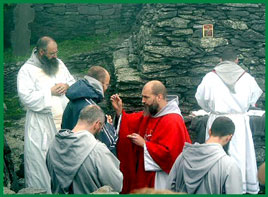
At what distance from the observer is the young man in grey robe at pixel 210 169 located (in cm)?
524

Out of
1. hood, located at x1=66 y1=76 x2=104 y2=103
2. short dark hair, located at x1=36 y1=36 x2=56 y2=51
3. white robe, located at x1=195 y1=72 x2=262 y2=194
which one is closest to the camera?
hood, located at x1=66 y1=76 x2=104 y2=103

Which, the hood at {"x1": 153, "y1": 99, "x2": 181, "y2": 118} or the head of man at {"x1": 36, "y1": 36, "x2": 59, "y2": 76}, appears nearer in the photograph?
the hood at {"x1": 153, "y1": 99, "x2": 181, "y2": 118}

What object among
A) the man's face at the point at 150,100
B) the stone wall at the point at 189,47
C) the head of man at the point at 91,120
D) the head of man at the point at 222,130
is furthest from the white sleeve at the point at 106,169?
the stone wall at the point at 189,47

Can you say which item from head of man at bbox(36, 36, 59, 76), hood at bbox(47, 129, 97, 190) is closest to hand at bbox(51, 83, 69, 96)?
head of man at bbox(36, 36, 59, 76)

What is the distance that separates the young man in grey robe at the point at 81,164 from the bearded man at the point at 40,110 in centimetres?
234

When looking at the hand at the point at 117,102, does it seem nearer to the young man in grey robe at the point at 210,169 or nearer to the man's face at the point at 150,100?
the man's face at the point at 150,100

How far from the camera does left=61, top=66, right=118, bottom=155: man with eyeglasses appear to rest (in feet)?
22.1

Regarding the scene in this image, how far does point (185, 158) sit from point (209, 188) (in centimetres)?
39

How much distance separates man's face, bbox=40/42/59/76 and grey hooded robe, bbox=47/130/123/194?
2491mm

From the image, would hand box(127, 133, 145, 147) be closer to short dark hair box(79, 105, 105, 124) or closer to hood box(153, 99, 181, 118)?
hood box(153, 99, 181, 118)

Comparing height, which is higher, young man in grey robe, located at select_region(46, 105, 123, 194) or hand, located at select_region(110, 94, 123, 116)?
hand, located at select_region(110, 94, 123, 116)

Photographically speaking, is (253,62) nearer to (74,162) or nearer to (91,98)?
(91,98)

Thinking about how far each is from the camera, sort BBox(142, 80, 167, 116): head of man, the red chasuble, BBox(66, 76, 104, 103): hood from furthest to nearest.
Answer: BBox(142, 80, 167, 116): head of man, the red chasuble, BBox(66, 76, 104, 103): hood

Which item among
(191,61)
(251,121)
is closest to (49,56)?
(191,61)
